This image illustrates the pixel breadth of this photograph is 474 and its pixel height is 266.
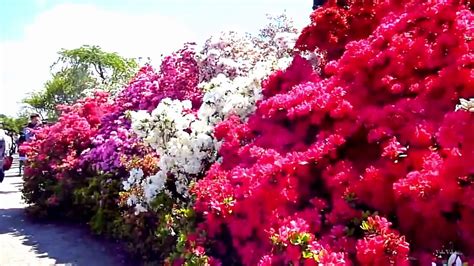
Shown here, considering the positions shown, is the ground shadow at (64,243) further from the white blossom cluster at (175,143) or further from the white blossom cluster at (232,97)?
the white blossom cluster at (232,97)

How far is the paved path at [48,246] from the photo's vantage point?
6480 mm

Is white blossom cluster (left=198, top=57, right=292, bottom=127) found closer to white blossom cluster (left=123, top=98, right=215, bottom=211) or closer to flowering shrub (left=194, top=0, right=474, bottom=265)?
white blossom cluster (left=123, top=98, right=215, bottom=211)

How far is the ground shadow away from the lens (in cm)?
653

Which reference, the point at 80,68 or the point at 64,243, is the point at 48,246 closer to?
the point at 64,243

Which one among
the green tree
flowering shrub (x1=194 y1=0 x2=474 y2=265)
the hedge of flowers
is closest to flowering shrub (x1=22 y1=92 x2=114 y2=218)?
the hedge of flowers

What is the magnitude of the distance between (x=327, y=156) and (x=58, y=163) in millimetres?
6114

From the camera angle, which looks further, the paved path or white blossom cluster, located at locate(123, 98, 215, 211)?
the paved path

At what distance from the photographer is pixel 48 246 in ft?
23.7

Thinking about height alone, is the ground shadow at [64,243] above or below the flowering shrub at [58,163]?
below

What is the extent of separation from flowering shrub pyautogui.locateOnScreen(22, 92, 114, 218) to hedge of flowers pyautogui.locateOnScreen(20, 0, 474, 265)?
5.18ft

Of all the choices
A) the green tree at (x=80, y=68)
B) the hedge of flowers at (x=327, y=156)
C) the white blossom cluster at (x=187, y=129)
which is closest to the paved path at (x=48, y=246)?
the hedge of flowers at (x=327, y=156)

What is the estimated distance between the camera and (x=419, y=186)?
3.00 metres

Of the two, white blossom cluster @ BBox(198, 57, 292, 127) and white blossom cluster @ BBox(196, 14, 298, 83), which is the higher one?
white blossom cluster @ BBox(196, 14, 298, 83)

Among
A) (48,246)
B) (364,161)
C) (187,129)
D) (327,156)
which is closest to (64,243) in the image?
(48,246)
